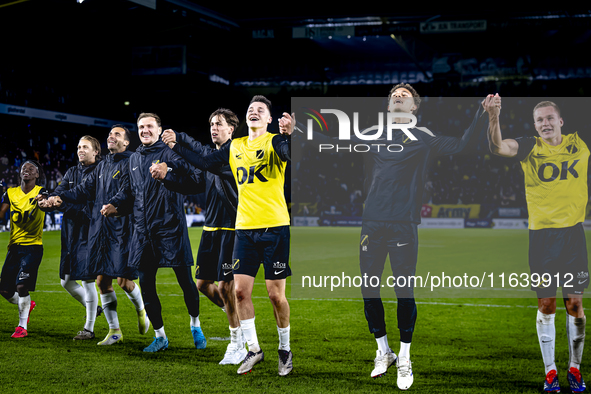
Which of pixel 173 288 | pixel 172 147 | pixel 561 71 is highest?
pixel 561 71

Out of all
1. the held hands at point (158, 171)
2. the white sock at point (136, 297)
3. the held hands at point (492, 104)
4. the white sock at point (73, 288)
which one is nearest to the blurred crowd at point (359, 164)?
the white sock at point (73, 288)

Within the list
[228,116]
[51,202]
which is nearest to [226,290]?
[228,116]

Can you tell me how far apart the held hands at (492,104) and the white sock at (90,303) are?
4688 mm

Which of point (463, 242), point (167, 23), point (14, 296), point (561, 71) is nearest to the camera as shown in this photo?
point (14, 296)

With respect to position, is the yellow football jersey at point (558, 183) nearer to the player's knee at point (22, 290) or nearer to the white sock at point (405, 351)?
the white sock at point (405, 351)

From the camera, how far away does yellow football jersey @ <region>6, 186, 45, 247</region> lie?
671 centimetres

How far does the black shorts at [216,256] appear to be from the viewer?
215 inches

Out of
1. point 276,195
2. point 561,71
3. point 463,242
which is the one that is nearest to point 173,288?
point 276,195

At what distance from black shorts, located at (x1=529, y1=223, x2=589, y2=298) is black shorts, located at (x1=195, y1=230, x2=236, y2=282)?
272 cm

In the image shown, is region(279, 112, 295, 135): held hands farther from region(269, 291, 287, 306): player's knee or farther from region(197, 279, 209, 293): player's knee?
region(197, 279, 209, 293): player's knee

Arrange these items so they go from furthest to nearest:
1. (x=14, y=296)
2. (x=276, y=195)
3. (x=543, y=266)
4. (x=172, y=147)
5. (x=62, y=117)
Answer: (x=62, y=117) → (x=14, y=296) → (x=172, y=147) → (x=276, y=195) → (x=543, y=266)

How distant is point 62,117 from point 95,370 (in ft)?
73.2

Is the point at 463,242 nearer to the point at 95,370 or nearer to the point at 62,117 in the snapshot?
the point at 95,370

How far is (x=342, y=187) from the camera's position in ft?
85.8
